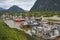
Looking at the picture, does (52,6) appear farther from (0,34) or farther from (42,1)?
(0,34)

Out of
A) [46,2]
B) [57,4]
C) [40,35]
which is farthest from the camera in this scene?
[46,2]

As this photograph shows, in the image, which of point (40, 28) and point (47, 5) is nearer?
point (40, 28)

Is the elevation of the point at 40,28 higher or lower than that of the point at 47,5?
higher

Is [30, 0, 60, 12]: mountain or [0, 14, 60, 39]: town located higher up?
[0, 14, 60, 39]: town

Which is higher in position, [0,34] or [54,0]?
[0,34]

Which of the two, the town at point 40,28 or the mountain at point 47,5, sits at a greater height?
the town at point 40,28

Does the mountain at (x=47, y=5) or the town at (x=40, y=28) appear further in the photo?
the mountain at (x=47, y=5)

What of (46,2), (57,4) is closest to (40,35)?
(57,4)

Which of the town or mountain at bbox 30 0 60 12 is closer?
the town
